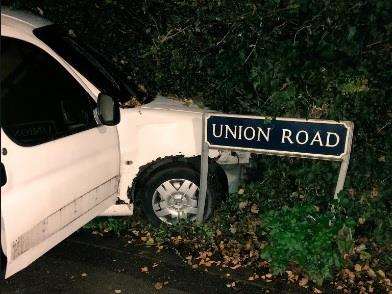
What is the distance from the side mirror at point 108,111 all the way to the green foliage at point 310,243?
1.72 meters

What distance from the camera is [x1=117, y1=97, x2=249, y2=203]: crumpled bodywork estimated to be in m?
4.23

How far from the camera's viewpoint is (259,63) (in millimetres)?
4703

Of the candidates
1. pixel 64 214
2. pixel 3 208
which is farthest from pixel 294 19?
pixel 3 208

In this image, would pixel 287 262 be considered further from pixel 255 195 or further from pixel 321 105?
pixel 321 105

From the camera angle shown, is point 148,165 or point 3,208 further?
point 148,165

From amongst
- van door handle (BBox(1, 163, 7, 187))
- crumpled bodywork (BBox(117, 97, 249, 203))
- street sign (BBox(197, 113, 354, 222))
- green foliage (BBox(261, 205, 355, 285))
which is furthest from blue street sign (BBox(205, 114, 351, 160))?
van door handle (BBox(1, 163, 7, 187))

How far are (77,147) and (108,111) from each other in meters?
0.40

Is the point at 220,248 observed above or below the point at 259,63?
below

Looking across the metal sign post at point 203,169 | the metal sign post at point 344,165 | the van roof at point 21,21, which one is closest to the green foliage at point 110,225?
the metal sign post at point 203,169

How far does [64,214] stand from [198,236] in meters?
1.45

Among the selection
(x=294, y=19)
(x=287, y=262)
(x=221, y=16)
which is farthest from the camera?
(x=221, y=16)

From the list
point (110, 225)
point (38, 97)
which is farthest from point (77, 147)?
point (110, 225)

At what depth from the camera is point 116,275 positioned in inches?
153

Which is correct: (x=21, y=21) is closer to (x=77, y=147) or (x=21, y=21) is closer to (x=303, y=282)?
(x=77, y=147)
